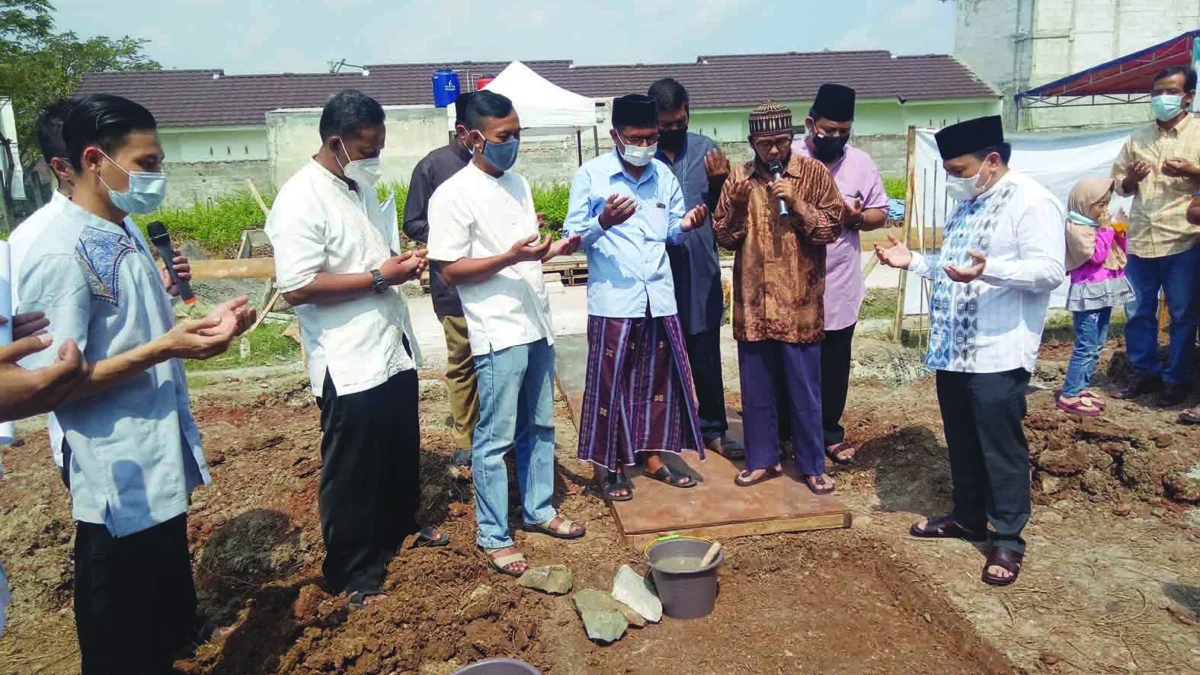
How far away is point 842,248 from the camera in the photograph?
454 centimetres

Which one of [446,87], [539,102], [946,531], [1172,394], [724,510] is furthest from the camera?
[539,102]

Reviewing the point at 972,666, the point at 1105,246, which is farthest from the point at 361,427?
the point at 1105,246

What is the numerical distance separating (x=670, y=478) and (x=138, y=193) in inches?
116

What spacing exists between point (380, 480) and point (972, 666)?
99.4 inches

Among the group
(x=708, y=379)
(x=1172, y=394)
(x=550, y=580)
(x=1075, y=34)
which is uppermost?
(x=1075, y=34)

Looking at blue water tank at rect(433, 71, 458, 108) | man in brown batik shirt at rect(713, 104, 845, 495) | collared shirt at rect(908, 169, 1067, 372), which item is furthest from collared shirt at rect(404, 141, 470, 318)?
blue water tank at rect(433, 71, 458, 108)

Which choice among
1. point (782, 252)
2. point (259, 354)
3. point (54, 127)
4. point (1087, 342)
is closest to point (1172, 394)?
point (1087, 342)

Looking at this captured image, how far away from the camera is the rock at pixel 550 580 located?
11.4 ft

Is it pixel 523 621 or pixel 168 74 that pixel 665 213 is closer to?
pixel 523 621

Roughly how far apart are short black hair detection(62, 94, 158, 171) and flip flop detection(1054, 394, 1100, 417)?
5.72m

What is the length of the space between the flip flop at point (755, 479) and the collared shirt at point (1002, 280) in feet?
3.68

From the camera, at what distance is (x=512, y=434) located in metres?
3.67

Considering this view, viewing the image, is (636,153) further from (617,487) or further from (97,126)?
(97,126)

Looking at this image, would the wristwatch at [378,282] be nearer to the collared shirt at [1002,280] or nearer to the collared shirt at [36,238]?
the collared shirt at [36,238]
